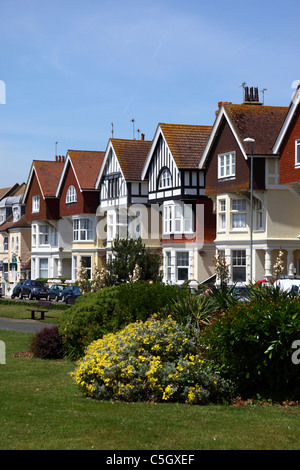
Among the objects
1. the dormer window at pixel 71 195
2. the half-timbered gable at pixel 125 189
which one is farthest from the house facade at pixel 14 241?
the half-timbered gable at pixel 125 189

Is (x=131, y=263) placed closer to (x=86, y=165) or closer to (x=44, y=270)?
(x=86, y=165)

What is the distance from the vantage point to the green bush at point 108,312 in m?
17.9

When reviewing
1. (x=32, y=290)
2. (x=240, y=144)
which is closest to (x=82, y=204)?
(x=32, y=290)

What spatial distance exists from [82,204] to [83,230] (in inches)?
113

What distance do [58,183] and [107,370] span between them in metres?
53.9

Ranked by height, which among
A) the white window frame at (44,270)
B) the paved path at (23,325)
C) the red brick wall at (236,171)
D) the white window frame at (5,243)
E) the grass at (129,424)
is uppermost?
the red brick wall at (236,171)

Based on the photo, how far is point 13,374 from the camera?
16.4 metres

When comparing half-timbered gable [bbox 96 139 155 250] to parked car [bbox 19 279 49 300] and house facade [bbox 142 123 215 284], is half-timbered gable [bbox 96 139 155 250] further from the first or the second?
parked car [bbox 19 279 49 300]

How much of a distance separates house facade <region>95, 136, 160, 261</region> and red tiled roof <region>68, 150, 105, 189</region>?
2.11 meters

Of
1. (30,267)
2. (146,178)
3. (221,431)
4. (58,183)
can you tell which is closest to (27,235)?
(30,267)

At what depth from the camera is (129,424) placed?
11.0 meters

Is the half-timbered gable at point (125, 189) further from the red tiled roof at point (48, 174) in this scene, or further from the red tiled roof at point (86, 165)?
the red tiled roof at point (48, 174)

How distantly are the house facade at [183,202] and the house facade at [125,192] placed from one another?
3.79 metres

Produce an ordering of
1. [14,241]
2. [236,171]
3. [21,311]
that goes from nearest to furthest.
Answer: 1. [21,311]
2. [236,171]
3. [14,241]
